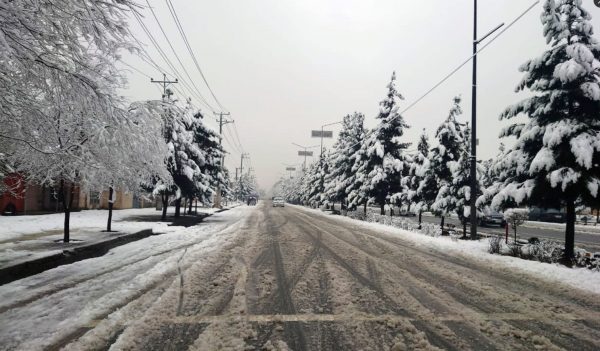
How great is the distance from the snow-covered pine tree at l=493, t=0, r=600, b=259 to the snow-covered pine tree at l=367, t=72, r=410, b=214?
17040 mm

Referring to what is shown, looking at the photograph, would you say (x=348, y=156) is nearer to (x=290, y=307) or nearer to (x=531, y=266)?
(x=531, y=266)

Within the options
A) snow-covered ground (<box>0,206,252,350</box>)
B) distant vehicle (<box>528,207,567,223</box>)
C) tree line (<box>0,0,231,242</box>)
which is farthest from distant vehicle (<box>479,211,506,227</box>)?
tree line (<box>0,0,231,242</box>)

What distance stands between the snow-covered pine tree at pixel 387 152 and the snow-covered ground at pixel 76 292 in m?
20.4

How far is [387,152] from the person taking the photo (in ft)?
99.2

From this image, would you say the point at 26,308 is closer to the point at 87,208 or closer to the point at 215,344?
the point at 215,344

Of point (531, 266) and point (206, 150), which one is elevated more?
point (206, 150)

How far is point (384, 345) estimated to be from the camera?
14.1 feet

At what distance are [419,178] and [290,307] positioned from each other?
1900 cm

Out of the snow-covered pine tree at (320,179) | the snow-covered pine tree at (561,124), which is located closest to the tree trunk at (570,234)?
the snow-covered pine tree at (561,124)

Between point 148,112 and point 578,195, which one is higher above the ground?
point 148,112

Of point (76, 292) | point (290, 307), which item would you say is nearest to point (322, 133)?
point (76, 292)

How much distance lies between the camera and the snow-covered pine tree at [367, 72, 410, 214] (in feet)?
95.2

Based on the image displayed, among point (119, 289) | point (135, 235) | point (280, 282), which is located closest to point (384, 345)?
point (280, 282)

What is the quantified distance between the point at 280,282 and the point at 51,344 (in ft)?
13.0
